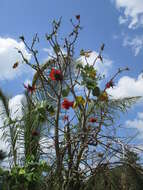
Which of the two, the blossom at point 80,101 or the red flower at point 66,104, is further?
the red flower at point 66,104

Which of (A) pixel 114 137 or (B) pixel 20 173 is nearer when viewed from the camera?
(A) pixel 114 137

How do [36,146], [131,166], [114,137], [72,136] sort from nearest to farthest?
[131,166] → [114,137] → [72,136] → [36,146]

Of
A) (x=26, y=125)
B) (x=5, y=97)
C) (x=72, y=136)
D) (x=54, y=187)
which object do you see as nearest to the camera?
(x=54, y=187)

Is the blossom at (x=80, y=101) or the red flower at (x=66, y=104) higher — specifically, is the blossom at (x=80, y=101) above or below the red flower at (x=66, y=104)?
below

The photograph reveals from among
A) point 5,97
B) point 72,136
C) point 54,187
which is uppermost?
point 5,97

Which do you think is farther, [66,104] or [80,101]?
[66,104]

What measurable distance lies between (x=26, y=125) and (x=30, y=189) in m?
1.16

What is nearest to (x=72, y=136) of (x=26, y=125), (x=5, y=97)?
(x=26, y=125)

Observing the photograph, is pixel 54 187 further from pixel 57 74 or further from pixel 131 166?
pixel 57 74

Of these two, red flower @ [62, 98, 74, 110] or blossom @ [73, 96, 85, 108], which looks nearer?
blossom @ [73, 96, 85, 108]

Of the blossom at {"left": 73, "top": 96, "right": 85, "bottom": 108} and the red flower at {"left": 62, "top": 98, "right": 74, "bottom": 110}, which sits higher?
the red flower at {"left": 62, "top": 98, "right": 74, "bottom": 110}

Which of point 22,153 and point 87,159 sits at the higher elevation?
point 22,153

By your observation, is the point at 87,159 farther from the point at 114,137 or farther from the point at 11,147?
the point at 11,147

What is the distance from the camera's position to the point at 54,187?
3219mm
